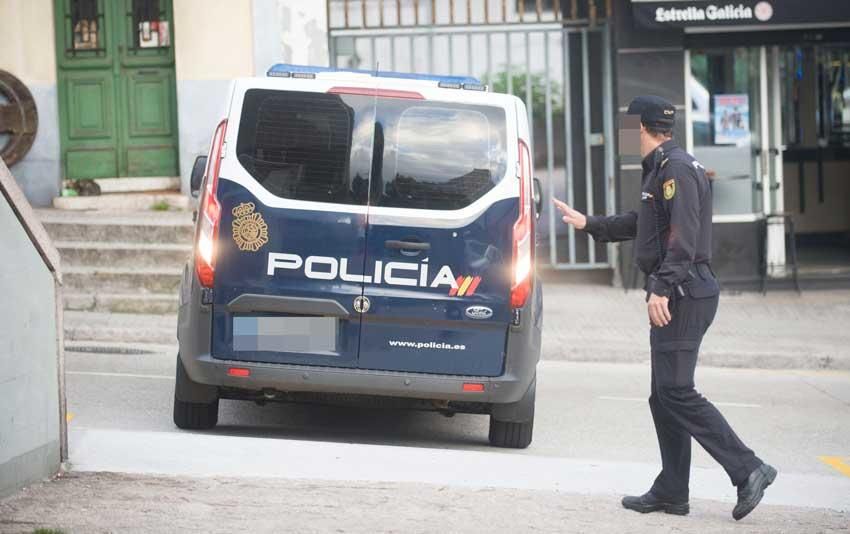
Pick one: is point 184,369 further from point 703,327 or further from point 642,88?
point 642,88

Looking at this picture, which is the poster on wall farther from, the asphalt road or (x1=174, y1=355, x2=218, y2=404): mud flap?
(x1=174, y1=355, x2=218, y2=404): mud flap

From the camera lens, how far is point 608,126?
1563 centimetres

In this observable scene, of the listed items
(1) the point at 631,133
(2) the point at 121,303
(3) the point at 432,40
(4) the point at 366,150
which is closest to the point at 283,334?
(4) the point at 366,150

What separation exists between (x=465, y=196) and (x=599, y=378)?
405 centimetres

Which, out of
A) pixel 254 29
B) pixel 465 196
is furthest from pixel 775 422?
pixel 254 29

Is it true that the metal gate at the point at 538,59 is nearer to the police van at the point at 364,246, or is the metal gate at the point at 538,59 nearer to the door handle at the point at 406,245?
the police van at the point at 364,246

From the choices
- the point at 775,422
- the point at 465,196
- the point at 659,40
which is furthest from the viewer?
the point at 659,40

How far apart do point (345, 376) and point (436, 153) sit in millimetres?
1277

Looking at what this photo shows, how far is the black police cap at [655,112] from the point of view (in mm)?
6320

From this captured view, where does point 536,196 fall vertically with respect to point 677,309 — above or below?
above

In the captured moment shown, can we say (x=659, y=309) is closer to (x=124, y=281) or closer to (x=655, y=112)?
(x=655, y=112)

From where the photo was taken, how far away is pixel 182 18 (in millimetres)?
15562

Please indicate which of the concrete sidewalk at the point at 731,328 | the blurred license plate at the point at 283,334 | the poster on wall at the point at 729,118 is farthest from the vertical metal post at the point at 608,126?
the blurred license plate at the point at 283,334

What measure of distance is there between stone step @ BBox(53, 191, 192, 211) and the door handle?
26.9ft
